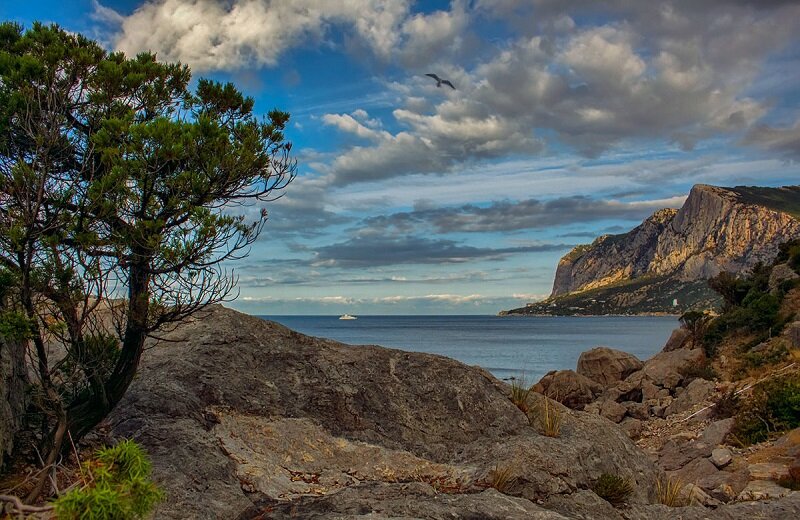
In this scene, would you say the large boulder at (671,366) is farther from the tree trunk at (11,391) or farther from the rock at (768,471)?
the tree trunk at (11,391)

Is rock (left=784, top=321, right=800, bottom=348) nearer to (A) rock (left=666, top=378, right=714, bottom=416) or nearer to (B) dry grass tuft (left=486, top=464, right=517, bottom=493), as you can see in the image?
(A) rock (left=666, top=378, right=714, bottom=416)

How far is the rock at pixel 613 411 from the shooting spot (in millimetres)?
29648

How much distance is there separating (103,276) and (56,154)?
1.76m

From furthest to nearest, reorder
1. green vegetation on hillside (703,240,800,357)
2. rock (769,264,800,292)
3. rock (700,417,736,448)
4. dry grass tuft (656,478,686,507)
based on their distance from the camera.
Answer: rock (769,264,800,292) → green vegetation on hillside (703,240,800,357) → rock (700,417,736,448) → dry grass tuft (656,478,686,507)

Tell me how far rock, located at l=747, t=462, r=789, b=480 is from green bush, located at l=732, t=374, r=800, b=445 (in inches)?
155

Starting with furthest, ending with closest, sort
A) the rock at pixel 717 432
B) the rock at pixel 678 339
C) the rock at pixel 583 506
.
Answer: the rock at pixel 678 339
the rock at pixel 717 432
the rock at pixel 583 506

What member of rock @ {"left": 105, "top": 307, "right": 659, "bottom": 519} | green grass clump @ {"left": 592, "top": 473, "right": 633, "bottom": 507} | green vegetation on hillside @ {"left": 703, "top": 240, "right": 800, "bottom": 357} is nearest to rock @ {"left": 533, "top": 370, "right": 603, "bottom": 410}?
green vegetation on hillside @ {"left": 703, "top": 240, "right": 800, "bottom": 357}

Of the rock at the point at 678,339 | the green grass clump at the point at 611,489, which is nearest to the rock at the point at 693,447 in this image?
the green grass clump at the point at 611,489

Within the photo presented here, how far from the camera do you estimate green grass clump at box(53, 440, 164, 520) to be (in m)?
4.05

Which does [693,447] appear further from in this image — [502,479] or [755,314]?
[755,314]

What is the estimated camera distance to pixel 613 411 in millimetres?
30172

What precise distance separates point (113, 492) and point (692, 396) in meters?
29.9

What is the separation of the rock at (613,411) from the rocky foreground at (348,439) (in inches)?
734

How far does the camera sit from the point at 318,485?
28.6 ft
